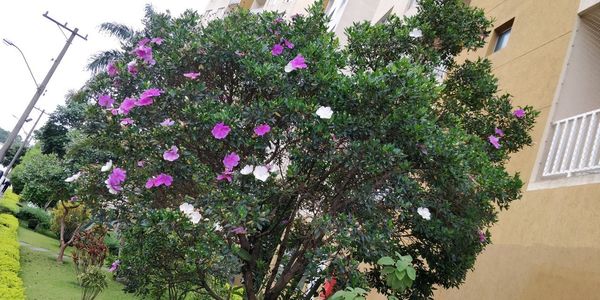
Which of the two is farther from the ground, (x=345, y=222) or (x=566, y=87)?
(x=566, y=87)

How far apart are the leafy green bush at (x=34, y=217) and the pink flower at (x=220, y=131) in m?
23.8

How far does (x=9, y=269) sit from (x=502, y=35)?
10.5 m

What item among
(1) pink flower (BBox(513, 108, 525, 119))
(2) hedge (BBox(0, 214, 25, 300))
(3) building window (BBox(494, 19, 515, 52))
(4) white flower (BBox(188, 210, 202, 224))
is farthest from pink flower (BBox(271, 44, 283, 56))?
(2) hedge (BBox(0, 214, 25, 300))

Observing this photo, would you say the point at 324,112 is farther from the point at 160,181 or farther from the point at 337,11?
the point at 337,11

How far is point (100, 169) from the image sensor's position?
4.52m

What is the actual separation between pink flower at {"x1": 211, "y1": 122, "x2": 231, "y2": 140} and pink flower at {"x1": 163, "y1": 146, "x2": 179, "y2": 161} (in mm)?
330

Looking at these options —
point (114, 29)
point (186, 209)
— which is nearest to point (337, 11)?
point (114, 29)

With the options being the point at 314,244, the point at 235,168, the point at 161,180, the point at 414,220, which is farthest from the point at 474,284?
the point at 161,180

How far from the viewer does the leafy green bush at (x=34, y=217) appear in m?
24.5

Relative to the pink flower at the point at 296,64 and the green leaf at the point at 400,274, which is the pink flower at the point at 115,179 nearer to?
the pink flower at the point at 296,64

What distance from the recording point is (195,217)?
3529mm

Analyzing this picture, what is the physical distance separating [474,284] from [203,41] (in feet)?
16.2

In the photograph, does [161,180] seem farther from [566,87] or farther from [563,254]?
[566,87]

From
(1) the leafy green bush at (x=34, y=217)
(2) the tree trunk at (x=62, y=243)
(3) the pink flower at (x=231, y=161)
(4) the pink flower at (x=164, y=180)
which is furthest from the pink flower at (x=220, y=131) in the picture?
(1) the leafy green bush at (x=34, y=217)
